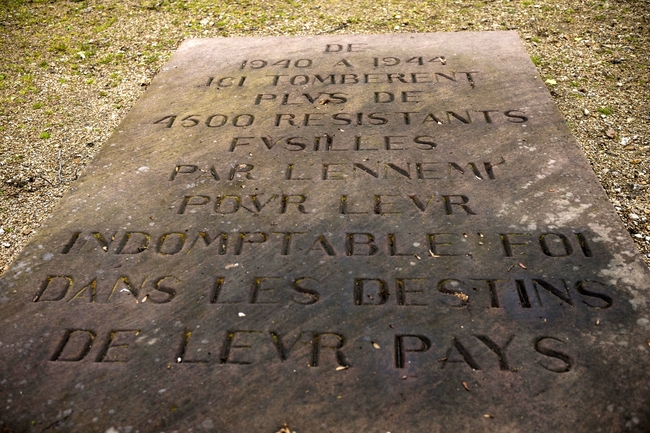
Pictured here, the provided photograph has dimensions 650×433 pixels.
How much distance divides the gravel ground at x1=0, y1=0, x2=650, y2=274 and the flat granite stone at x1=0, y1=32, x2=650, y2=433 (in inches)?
13.8

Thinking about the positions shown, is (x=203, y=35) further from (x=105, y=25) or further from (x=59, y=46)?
(x=59, y=46)

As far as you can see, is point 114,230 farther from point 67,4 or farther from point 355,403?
point 67,4

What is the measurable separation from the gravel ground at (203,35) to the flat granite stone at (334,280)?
35cm

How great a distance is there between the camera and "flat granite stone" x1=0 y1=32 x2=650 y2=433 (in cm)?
207

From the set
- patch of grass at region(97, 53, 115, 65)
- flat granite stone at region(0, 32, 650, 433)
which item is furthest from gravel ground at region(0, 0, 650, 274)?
flat granite stone at region(0, 32, 650, 433)

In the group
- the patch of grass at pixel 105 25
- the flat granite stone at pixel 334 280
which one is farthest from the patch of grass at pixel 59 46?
the flat granite stone at pixel 334 280

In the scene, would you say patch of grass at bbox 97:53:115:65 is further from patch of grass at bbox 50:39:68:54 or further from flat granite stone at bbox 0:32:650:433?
flat granite stone at bbox 0:32:650:433

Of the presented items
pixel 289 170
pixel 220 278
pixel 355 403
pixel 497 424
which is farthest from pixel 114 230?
pixel 497 424

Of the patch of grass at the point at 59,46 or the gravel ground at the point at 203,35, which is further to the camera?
the patch of grass at the point at 59,46

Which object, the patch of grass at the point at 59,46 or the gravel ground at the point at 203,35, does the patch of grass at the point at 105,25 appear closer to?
the gravel ground at the point at 203,35

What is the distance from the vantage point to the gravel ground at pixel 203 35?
3.45 meters

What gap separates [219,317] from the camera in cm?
238

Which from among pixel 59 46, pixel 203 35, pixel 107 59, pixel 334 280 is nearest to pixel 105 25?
pixel 59 46

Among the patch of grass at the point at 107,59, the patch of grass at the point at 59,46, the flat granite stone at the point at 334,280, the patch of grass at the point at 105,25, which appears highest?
the patch of grass at the point at 105,25
